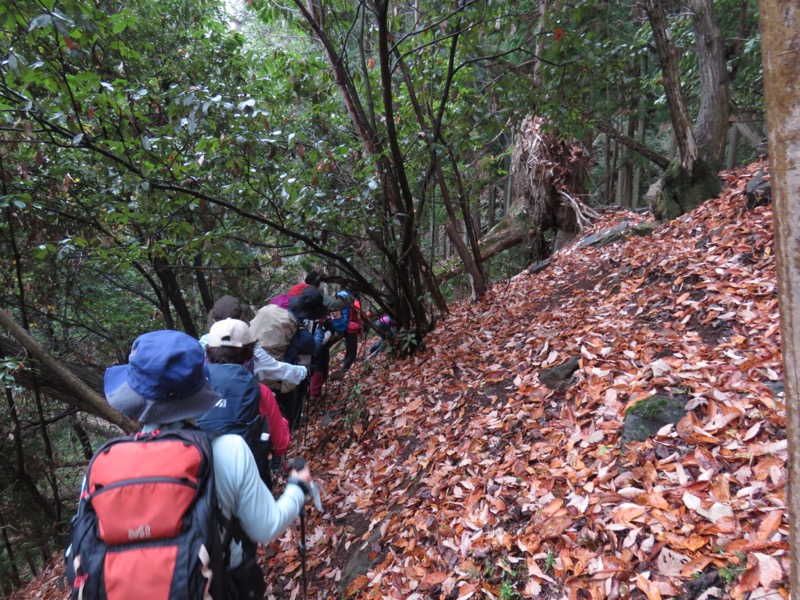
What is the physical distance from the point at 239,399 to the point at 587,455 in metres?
2.52

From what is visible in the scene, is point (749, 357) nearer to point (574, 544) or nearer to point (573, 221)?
point (574, 544)

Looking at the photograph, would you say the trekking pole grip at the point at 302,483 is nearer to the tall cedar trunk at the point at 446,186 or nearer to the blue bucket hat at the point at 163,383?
the blue bucket hat at the point at 163,383

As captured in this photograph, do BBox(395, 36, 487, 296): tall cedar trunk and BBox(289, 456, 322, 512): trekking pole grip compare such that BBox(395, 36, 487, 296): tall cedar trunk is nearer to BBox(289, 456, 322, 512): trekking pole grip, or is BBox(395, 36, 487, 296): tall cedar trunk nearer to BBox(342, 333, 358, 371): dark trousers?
BBox(342, 333, 358, 371): dark trousers

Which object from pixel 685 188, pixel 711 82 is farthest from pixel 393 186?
pixel 711 82

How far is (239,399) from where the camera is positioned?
2906mm

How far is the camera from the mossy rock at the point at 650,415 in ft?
10.5

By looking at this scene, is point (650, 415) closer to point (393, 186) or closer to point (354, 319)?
point (393, 186)

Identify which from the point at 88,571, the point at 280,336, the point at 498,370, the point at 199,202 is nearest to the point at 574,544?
the point at 88,571

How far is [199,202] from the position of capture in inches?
198

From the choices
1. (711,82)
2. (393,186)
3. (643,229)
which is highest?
(393,186)

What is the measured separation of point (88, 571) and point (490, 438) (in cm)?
329

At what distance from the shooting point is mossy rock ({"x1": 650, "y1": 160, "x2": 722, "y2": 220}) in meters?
6.79

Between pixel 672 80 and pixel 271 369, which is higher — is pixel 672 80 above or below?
above

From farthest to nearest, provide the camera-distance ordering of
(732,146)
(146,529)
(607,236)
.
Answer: (732,146), (607,236), (146,529)
